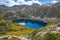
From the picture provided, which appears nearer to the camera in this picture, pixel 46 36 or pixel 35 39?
pixel 46 36

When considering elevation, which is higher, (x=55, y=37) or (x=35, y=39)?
(x=35, y=39)

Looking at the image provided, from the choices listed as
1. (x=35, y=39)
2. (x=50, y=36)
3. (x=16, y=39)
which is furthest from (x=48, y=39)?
(x=16, y=39)

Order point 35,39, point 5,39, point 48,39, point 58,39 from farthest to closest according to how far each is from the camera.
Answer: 1. point 5,39
2. point 35,39
3. point 48,39
4. point 58,39

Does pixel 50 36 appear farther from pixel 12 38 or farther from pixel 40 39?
pixel 12 38

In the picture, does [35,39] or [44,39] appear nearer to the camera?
[44,39]

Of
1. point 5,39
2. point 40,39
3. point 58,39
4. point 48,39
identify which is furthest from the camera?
point 5,39

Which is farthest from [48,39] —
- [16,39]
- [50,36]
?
[16,39]

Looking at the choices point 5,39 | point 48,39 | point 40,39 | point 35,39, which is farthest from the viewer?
point 5,39

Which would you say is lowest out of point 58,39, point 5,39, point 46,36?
point 58,39

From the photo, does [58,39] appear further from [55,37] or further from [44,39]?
[44,39]
